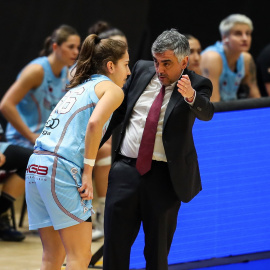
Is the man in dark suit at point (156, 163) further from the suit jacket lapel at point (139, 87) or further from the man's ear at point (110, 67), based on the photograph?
the man's ear at point (110, 67)

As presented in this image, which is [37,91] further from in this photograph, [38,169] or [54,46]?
[38,169]

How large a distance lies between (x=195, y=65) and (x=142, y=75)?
8.33 ft

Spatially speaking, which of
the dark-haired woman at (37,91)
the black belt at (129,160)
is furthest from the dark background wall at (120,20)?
the black belt at (129,160)

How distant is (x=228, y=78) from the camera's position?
755cm

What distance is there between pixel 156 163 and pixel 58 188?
63cm

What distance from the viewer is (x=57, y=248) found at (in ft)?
13.2

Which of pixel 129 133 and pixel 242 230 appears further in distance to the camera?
pixel 242 230

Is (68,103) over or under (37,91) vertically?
over

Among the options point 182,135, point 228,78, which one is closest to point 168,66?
point 182,135

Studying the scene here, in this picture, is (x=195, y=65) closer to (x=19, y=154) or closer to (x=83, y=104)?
(x=19, y=154)

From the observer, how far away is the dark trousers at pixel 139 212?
4203 millimetres

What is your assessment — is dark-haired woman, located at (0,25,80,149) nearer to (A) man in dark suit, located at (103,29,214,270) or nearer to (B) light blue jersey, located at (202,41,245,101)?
(B) light blue jersey, located at (202,41,245,101)

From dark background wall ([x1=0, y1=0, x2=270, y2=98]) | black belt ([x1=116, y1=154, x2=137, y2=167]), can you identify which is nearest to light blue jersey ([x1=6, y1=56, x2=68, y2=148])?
dark background wall ([x1=0, y1=0, x2=270, y2=98])

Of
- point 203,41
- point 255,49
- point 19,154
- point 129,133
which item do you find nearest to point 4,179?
point 19,154
